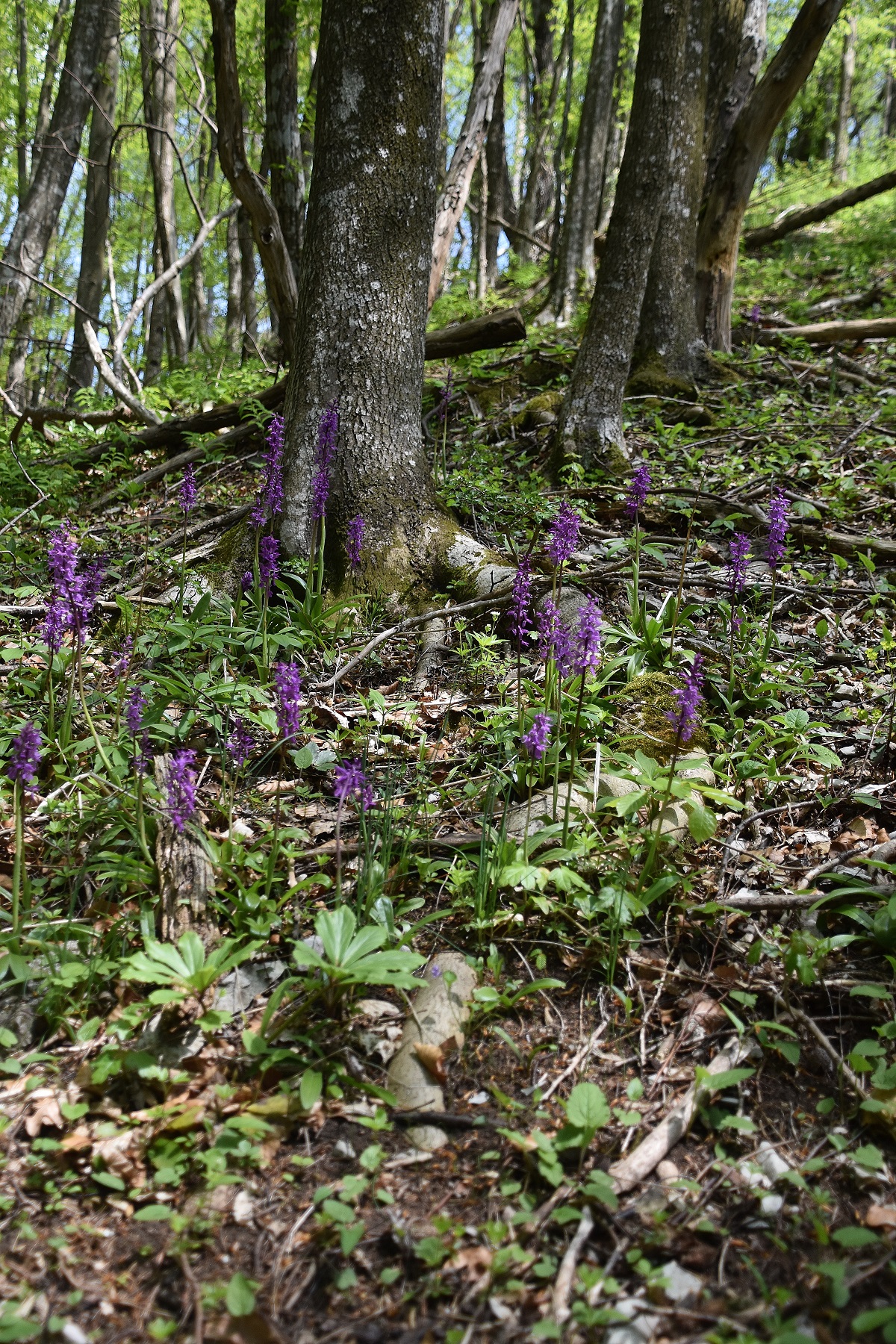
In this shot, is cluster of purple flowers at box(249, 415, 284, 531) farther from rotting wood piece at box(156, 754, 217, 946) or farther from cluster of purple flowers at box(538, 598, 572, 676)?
rotting wood piece at box(156, 754, 217, 946)

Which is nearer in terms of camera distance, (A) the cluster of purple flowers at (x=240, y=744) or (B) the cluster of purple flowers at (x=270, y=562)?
(A) the cluster of purple flowers at (x=240, y=744)

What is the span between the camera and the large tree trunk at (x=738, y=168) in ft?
23.0

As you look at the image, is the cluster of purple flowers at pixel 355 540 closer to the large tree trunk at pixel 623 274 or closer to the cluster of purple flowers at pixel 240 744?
the cluster of purple flowers at pixel 240 744

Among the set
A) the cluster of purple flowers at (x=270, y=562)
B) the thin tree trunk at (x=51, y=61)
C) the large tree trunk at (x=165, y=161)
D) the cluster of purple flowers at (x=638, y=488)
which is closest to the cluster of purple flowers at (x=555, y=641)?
the cluster of purple flowers at (x=638, y=488)

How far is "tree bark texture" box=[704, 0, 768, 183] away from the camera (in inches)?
299

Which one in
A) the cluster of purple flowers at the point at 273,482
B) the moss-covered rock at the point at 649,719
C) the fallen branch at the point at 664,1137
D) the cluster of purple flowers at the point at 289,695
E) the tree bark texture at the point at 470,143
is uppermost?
the tree bark texture at the point at 470,143

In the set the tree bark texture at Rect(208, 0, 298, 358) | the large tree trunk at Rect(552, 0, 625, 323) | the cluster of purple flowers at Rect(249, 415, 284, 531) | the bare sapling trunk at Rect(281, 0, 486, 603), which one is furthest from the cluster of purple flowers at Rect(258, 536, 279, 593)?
the large tree trunk at Rect(552, 0, 625, 323)

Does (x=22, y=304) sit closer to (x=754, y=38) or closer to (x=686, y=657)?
(x=754, y=38)

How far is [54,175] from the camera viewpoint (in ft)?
31.0

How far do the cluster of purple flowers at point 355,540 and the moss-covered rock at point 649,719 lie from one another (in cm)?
142

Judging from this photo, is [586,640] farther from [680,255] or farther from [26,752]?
[680,255]

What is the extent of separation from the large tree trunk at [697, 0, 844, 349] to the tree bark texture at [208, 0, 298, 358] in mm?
3851

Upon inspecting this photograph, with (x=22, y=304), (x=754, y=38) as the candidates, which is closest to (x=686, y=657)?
(x=754, y=38)

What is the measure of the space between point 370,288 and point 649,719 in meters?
2.62
